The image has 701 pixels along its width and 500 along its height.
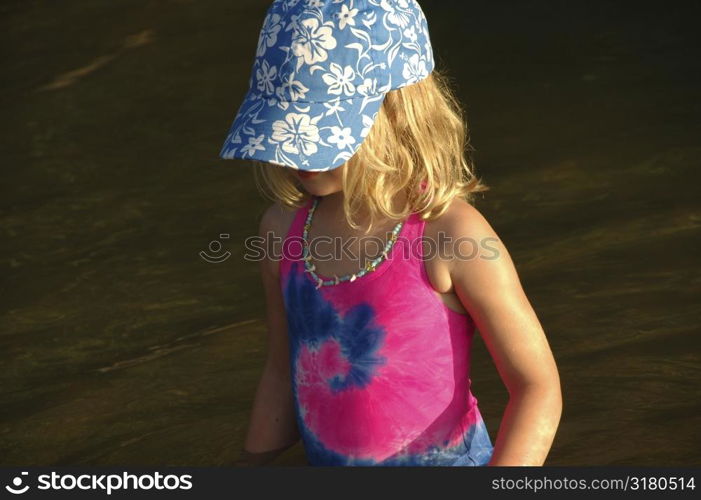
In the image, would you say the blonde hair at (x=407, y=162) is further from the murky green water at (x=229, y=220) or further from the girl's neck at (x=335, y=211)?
the murky green water at (x=229, y=220)

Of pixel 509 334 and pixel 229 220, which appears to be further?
pixel 229 220

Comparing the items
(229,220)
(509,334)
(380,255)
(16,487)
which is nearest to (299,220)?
(380,255)

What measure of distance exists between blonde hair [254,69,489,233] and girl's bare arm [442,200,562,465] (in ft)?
0.22

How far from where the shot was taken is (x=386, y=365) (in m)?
2.48

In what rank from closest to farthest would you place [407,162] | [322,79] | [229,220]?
1. [322,79]
2. [407,162]
3. [229,220]

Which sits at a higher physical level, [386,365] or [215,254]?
[386,365]

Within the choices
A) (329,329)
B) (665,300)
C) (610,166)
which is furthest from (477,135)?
(329,329)

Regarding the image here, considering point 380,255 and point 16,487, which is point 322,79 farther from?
point 16,487

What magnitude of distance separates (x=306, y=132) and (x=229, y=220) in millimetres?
2634

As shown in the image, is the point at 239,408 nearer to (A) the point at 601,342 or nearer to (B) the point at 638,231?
(A) the point at 601,342

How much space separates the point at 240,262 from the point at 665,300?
1.49m

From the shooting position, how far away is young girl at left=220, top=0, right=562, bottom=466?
2.30 m

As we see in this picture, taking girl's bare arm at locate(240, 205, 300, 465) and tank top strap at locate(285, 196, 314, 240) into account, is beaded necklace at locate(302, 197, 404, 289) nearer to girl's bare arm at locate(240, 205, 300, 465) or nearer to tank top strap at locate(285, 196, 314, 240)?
tank top strap at locate(285, 196, 314, 240)

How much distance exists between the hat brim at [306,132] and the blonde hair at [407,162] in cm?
8
